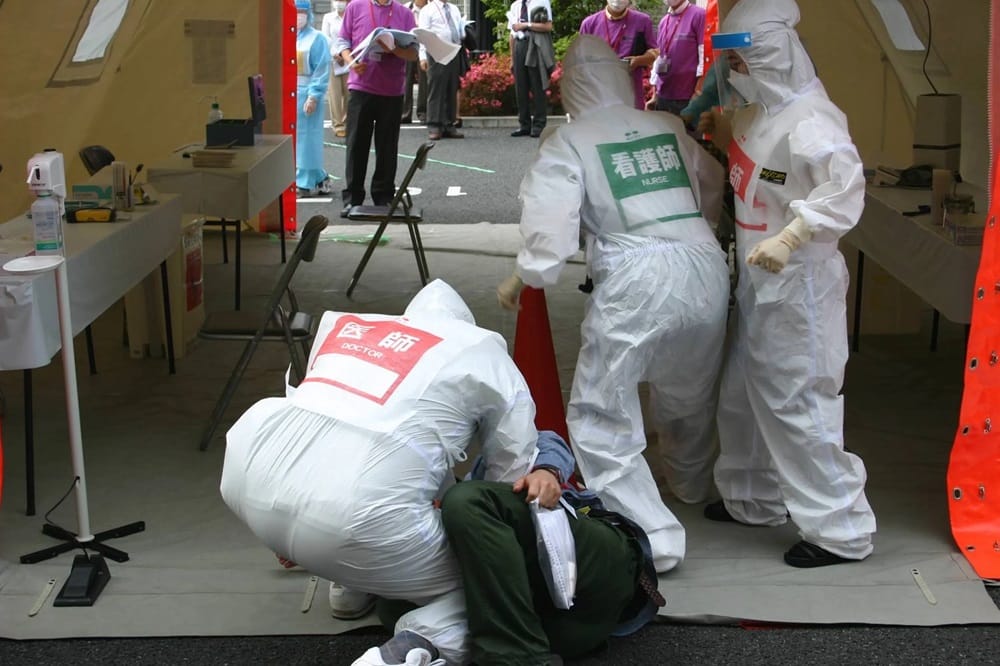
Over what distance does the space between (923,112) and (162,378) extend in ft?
10.7

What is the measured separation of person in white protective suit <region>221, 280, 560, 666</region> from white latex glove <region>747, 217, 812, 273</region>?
767 mm

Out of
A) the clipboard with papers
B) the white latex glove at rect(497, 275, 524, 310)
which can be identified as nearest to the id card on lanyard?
the clipboard with papers

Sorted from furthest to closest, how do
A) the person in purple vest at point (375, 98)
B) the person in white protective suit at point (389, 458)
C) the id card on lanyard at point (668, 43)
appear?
the id card on lanyard at point (668, 43) → the person in purple vest at point (375, 98) → the person in white protective suit at point (389, 458)

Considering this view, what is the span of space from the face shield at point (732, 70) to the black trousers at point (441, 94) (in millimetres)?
8634

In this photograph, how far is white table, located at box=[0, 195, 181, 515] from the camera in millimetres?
3379

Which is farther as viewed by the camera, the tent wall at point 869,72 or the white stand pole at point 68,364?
the tent wall at point 869,72

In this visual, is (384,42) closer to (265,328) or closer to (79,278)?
(265,328)

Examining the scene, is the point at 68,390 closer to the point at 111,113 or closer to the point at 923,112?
the point at 923,112

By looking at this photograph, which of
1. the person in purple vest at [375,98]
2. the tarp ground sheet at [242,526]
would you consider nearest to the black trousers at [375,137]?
the person in purple vest at [375,98]

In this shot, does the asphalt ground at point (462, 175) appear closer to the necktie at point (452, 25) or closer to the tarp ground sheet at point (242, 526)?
the necktie at point (452, 25)

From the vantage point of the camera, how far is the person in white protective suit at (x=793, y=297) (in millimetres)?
3211

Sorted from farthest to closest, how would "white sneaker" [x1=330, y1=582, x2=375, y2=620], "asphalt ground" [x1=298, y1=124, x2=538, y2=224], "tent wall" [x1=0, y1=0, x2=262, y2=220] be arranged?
"asphalt ground" [x1=298, y1=124, x2=538, y2=224]
"tent wall" [x1=0, y1=0, x2=262, y2=220]
"white sneaker" [x1=330, y1=582, x2=375, y2=620]

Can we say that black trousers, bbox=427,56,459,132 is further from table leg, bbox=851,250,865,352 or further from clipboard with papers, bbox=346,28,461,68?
table leg, bbox=851,250,865,352

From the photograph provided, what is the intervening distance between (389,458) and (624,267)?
3.41 ft
